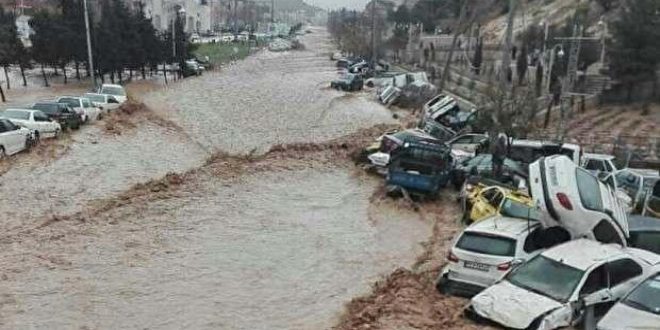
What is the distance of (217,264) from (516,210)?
20.8 feet

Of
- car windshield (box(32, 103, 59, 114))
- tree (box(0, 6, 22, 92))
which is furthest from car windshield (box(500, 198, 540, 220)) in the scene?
tree (box(0, 6, 22, 92))

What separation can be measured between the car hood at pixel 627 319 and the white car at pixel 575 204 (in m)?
2.05

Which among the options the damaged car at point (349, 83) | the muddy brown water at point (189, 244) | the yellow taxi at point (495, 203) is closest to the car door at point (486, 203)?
the yellow taxi at point (495, 203)

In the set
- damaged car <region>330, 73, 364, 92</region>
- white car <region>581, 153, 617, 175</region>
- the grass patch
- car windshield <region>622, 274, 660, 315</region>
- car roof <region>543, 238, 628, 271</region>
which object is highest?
car roof <region>543, 238, 628, 271</region>

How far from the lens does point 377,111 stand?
1609 inches

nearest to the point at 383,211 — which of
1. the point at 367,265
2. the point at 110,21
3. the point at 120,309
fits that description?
the point at 367,265

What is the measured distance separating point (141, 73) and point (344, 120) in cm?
2993

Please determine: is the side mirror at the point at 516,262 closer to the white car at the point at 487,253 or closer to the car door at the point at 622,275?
the white car at the point at 487,253

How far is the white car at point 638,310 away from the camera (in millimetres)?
8758

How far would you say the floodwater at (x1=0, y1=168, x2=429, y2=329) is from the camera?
11773 mm

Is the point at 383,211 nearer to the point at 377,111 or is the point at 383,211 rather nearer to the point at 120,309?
the point at 120,309

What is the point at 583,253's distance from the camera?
1037cm

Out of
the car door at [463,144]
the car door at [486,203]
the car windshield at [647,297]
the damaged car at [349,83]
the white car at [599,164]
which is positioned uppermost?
the car windshield at [647,297]

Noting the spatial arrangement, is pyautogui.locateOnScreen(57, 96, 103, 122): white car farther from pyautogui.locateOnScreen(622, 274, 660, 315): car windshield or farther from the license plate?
pyautogui.locateOnScreen(622, 274, 660, 315): car windshield
